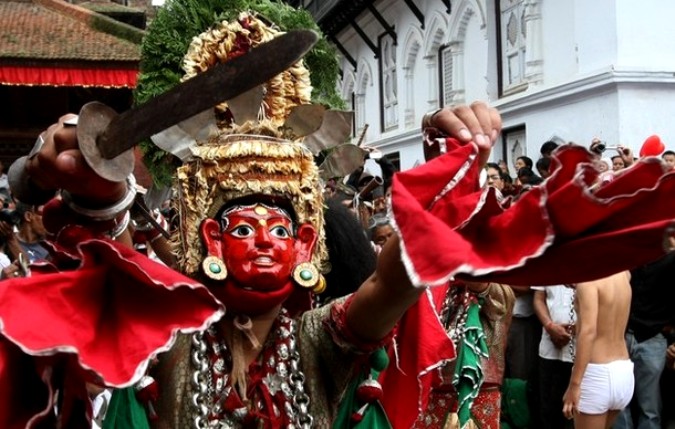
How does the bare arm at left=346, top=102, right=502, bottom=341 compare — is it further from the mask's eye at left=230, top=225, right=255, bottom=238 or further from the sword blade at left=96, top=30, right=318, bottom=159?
the sword blade at left=96, top=30, right=318, bottom=159

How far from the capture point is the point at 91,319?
2111mm

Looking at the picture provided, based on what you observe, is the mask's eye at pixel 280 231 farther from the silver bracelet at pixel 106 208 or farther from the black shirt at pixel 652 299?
the black shirt at pixel 652 299

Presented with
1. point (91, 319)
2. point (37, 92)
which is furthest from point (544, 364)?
point (37, 92)

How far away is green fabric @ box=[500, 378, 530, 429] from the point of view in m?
7.25

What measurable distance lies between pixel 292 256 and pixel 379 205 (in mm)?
4981

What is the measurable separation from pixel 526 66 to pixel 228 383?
11.6 metres

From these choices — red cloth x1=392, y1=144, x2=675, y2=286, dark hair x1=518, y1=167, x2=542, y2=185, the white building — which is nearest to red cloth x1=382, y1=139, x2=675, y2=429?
Answer: red cloth x1=392, y1=144, x2=675, y2=286

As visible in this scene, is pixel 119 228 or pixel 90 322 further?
pixel 119 228

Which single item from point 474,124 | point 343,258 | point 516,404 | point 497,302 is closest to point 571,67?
point 516,404

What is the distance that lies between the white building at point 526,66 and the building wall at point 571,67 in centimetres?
1

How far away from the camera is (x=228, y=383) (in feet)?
8.64

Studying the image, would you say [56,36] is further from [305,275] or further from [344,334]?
[344,334]

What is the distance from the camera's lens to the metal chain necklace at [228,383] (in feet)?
8.50

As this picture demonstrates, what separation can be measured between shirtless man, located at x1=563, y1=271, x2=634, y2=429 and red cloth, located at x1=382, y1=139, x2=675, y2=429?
348cm
